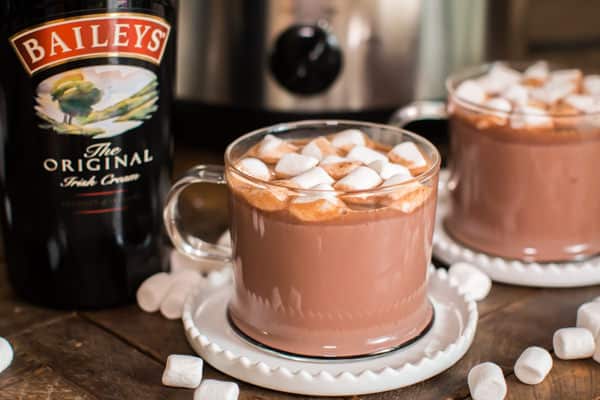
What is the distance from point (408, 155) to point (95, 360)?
311mm

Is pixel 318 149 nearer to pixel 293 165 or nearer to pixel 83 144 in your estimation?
pixel 293 165

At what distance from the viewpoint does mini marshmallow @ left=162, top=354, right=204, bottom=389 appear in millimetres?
725

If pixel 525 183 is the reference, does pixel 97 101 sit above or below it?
above

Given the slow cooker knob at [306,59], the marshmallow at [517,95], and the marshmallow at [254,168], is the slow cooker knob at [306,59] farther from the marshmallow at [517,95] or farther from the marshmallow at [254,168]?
the marshmallow at [254,168]

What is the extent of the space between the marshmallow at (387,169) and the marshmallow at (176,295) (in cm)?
22

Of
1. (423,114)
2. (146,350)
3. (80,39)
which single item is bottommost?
(146,350)

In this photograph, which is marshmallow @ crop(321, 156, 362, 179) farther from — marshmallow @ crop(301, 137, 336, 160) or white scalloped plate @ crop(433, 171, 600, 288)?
white scalloped plate @ crop(433, 171, 600, 288)

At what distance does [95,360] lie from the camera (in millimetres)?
773

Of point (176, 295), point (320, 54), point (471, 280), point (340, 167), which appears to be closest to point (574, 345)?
point (471, 280)

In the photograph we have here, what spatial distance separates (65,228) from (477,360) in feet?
1.22

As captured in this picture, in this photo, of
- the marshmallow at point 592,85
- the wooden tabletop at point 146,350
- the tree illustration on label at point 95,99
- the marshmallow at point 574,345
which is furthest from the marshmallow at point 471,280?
the tree illustration on label at point 95,99

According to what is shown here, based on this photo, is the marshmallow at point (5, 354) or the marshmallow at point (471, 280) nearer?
the marshmallow at point (5, 354)

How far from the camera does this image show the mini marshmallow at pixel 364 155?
2.53ft

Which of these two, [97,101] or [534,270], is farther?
[534,270]
